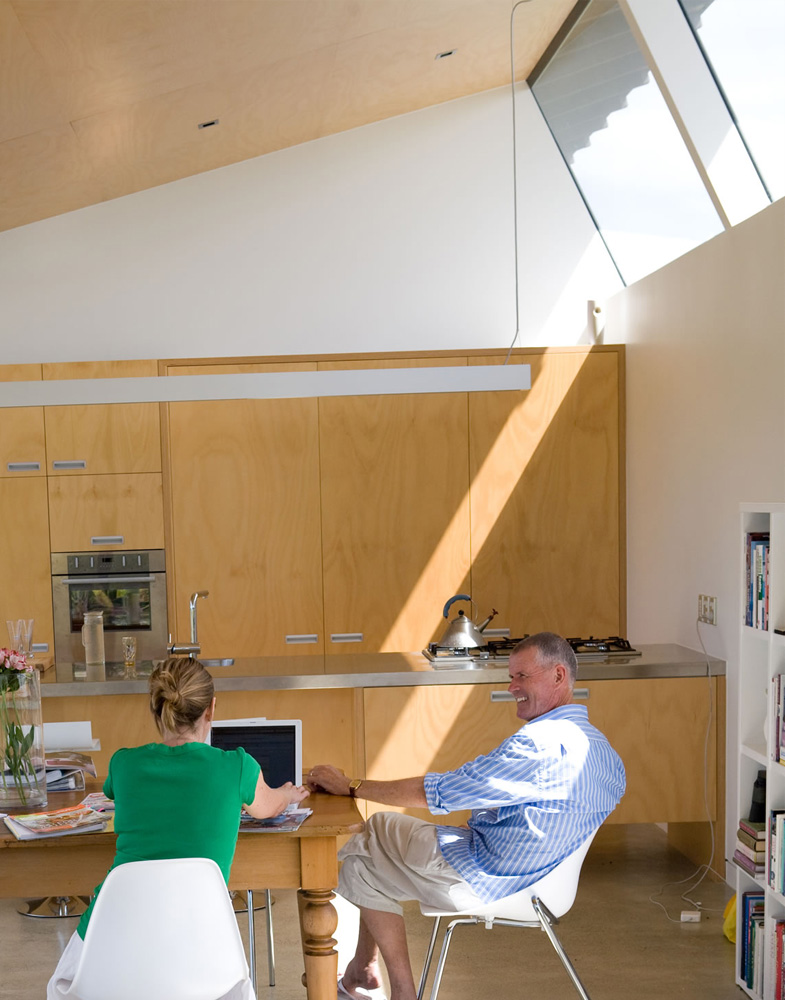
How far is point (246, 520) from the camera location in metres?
5.54

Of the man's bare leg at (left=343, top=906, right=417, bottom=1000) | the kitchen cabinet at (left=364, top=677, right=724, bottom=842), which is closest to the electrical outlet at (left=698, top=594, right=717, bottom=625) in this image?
the kitchen cabinet at (left=364, top=677, right=724, bottom=842)

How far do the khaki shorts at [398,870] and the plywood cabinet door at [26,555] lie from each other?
3.05 meters

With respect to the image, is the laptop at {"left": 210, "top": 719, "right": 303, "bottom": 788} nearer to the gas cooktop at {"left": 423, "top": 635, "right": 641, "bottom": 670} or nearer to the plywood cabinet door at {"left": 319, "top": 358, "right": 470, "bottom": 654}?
the gas cooktop at {"left": 423, "top": 635, "right": 641, "bottom": 670}

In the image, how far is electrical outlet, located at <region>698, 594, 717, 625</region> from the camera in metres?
4.27

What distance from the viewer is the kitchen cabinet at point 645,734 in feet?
13.6

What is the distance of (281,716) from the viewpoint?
4207 millimetres

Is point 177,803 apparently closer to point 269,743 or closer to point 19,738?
point 269,743

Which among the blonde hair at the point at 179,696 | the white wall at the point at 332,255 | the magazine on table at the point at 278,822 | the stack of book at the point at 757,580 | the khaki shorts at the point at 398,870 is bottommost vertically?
the khaki shorts at the point at 398,870

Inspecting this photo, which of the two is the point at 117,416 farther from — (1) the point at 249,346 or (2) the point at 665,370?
(2) the point at 665,370

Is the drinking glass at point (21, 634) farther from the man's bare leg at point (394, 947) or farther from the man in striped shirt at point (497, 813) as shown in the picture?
the man's bare leg at point (394, 947)

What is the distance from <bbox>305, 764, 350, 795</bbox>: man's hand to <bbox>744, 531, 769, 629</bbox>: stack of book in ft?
4.48

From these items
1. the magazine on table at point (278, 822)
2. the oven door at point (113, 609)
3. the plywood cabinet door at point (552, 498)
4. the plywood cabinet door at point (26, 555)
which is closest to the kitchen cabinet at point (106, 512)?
the plywood cabinet door at point (26, 555)

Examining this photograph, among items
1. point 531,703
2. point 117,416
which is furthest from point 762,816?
point 117,416

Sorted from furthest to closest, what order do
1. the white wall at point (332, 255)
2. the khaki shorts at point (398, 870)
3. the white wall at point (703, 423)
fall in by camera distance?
the white wall at point (332, 255), the white wall at point (703, 423), the khaki shorts at point (398, 870)
